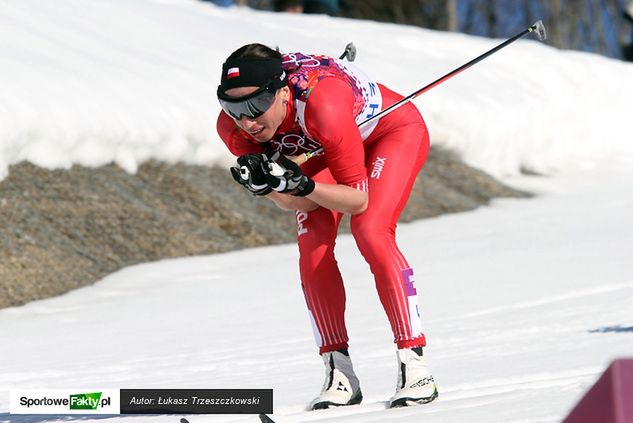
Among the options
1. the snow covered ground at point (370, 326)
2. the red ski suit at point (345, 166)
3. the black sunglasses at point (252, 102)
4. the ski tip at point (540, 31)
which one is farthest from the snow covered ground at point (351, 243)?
the ski tip at point (540, 31)

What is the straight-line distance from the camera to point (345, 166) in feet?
13.9

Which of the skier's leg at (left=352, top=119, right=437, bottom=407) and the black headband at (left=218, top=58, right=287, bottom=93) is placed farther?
the skier's leg at (left=352, top=119, right=437, bottom=407)

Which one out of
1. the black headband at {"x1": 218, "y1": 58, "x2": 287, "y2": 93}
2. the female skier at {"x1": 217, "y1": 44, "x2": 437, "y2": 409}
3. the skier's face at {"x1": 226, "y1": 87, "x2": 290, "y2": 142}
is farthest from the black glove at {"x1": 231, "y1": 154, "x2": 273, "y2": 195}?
the black headband at {"x1": 218, "y1": 58, "x2": 287, "y2": 93}

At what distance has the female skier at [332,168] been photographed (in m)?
4.14

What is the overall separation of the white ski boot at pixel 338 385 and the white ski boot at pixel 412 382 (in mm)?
222

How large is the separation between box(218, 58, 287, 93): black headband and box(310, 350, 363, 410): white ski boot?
3.40ft

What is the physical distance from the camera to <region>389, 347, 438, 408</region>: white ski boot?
4.25 meters

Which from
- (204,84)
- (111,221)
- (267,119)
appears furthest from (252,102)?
(204,84)

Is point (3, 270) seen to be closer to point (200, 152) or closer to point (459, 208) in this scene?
point (200, 152)

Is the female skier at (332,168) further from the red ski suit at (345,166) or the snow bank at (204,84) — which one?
the snow bank at (204,84)

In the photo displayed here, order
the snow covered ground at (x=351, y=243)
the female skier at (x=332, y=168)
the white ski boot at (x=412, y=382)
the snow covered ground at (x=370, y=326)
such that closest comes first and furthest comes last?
the female skier at (x=332, y=168) < the white ski boot at (x=412, y=382) < the snow covered ground at (x=370, y=326) < the snow covered ground at (x=351, y=243)

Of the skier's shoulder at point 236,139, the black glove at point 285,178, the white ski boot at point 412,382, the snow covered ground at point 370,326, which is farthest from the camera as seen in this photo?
the snow covered ground at point 370,326

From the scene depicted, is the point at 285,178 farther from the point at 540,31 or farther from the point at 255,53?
the point at 540,31

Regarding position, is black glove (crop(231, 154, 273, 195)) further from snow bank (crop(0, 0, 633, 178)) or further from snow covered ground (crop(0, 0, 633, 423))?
snow bank (crop(0, 0, 633, 178))
